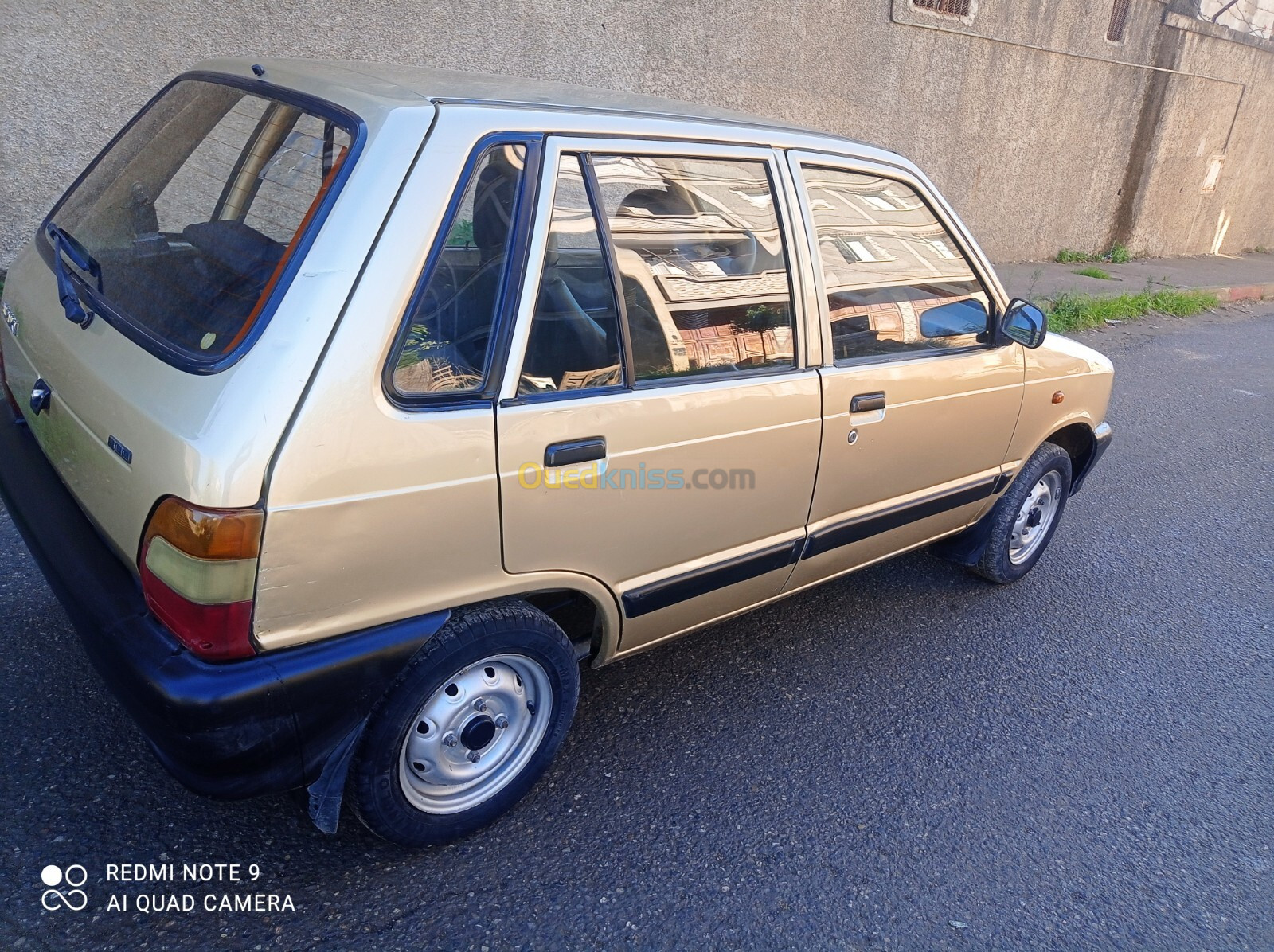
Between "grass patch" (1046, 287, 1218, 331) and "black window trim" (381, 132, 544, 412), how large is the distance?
736cm

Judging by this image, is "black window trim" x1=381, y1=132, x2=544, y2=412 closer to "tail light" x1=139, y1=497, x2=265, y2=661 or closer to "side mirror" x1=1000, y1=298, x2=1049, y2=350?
"tail light" x1=139, y1=497, x2=265, y2=661

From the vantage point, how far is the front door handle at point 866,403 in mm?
2922

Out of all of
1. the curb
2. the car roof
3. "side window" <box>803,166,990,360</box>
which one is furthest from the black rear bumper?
the curb

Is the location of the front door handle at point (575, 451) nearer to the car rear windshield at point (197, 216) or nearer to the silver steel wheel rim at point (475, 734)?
the silver steel wheel rim at point (475, 734)

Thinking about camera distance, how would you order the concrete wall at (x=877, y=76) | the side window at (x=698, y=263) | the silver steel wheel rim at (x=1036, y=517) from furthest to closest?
the concrete wall at (x=877, y=76), the silver steel wheel rim at (x=1036, y=517), the side window at (x=698, y=263)

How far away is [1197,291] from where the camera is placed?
11133 mm

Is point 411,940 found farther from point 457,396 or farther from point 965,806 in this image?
point 965,806

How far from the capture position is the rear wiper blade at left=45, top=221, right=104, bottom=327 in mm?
2246

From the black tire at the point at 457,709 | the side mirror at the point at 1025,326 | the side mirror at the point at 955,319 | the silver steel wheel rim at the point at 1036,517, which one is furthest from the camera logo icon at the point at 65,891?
the silver steel wheel rim at the point at 1036,517

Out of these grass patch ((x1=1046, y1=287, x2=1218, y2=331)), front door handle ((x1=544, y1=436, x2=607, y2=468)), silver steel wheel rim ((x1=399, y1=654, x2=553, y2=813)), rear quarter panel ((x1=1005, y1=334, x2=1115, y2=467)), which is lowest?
grass patch ((x1=1046, y1=287, x2=1218, y2=331))

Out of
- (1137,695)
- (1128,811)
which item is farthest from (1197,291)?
(1128,811)

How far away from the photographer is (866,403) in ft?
9.69

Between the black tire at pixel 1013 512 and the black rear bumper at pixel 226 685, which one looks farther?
the black tire at pixel 1013 512

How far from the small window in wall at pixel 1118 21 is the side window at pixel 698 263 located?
1129 cm
